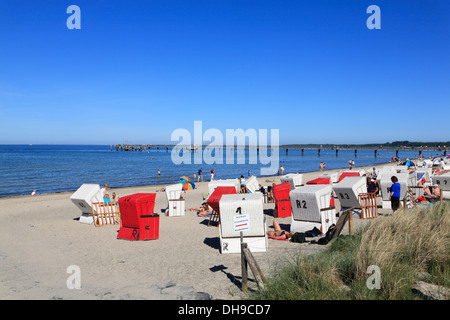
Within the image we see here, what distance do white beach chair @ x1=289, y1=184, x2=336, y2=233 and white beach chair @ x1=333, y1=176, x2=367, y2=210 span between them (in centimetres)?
230

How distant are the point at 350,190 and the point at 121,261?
8.73 metres

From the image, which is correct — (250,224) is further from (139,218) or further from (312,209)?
(139,218)

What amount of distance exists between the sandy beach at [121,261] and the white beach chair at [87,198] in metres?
0.44

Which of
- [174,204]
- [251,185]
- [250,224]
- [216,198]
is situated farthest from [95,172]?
[250,224]

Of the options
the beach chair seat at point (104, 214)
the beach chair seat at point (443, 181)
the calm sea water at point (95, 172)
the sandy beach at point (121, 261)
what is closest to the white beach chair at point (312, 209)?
the sandy beach at point (121, 261)

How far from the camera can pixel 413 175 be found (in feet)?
54.5

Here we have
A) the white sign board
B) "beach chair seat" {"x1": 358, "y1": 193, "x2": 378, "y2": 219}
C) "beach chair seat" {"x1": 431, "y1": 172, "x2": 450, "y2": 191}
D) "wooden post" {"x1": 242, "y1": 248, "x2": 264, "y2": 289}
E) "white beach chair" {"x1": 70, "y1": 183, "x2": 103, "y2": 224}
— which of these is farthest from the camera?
"beach chair seat" {"x1": 431, "y1": 172, "x2": 450, "y2": 191}

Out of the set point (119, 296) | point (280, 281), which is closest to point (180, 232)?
point (119, 296)

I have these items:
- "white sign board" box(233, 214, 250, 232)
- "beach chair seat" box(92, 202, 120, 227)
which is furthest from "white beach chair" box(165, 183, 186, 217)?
"white sign board" box(233, 214, 250, 232)

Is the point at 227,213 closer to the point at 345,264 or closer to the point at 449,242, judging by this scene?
the point at 345,264

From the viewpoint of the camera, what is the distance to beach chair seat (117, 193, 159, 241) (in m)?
11.1

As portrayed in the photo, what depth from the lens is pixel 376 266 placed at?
6.02m

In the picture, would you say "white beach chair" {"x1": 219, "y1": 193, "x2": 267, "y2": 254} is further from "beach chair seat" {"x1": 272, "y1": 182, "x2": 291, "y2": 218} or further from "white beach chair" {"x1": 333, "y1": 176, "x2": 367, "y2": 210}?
"beach chair seat" {"x1": 272, "y1": 182, "x2": 291, "y2": 218}
